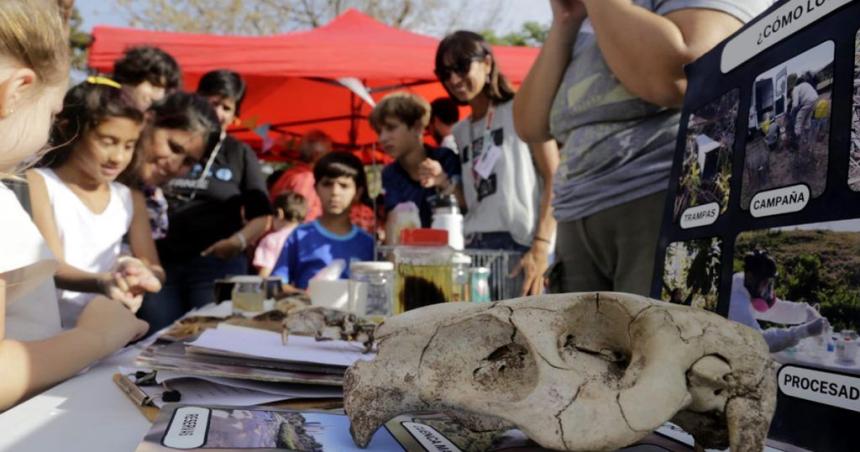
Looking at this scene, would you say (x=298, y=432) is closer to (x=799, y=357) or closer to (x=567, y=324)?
(x=567, y=324)

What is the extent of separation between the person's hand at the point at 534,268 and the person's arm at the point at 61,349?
1.10 m

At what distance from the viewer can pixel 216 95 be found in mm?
3375

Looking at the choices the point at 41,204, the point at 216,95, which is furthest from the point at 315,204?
the point at 41,204

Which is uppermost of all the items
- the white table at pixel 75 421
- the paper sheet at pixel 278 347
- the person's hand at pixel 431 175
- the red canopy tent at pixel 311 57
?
the red canopy tent at pixel 311 57

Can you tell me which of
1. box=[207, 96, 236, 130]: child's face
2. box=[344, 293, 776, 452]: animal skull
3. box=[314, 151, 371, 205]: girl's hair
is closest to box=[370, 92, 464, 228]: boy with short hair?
box=[314, 151, 371, 205]: girl's hair

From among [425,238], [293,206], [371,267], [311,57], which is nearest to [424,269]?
[425,238]

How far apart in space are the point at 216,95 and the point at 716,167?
3033mm

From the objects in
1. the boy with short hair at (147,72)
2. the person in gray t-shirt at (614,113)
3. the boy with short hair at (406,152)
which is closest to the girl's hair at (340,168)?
the boy with short hair at (406,152)

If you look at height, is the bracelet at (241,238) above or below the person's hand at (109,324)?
above

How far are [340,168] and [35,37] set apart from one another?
2383mm

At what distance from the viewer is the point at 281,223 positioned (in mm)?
4801

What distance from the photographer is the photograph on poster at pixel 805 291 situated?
59 cm

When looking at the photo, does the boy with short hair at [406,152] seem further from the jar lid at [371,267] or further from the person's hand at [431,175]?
the jar lid at [371,267]

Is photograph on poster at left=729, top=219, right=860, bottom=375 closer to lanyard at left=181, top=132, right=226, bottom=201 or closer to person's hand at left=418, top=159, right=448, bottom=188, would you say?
person's hand at left=418, top=159, right=448, bottom=188
